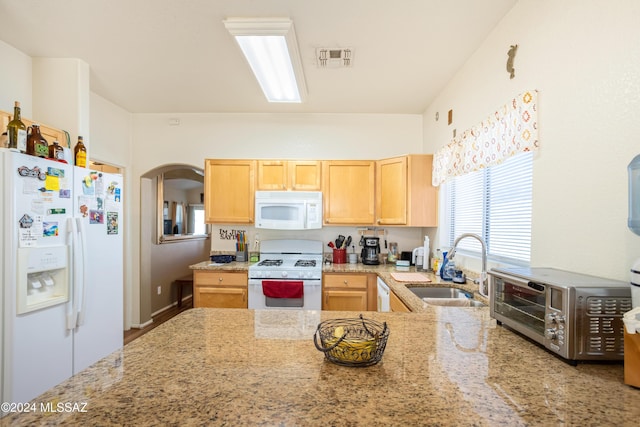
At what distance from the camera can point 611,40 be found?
116cm

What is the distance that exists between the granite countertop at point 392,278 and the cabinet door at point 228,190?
0.55 meters

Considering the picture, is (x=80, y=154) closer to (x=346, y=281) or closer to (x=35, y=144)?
(x=35, y=144)

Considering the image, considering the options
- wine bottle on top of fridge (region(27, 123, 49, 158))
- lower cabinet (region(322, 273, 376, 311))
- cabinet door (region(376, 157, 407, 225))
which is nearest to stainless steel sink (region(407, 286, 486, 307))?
lower cabinet (region(322, 273, 376, 311))

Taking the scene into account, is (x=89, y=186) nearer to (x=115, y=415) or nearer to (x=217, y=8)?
(x=217, y=8)

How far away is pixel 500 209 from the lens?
2.09 m

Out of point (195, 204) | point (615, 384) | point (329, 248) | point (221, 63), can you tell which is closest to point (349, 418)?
point (615, 384)

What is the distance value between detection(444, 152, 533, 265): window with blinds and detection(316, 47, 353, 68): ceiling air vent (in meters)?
1.39

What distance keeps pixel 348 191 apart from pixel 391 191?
48 centimetres

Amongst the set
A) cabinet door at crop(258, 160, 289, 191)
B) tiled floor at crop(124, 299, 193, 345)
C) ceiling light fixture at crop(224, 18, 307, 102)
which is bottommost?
tiled floor at crop(124, 299, 193, 345)

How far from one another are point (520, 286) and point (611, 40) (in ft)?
3.35

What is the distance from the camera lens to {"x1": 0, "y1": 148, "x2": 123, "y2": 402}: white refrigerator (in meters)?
1.71

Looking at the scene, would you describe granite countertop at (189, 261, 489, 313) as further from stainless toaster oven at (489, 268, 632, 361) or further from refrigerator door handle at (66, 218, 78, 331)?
refrigerator door handle at (66, 218, 78, 331)

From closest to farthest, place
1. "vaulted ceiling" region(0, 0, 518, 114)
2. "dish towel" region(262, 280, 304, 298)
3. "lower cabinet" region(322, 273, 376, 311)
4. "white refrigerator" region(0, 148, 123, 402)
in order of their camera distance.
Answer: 1. "white refrigerator" region(0, 148, 123, 402)
2. "vaulted ceiling" region(0, 0, 518, 114)
3. "dish towel" region(262, 280, 304, 298)
4. "lower cabinet" region(322, 273, 376, 311)

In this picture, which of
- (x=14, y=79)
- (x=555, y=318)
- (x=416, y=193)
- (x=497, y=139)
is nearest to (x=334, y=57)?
(x=497, y=139)
